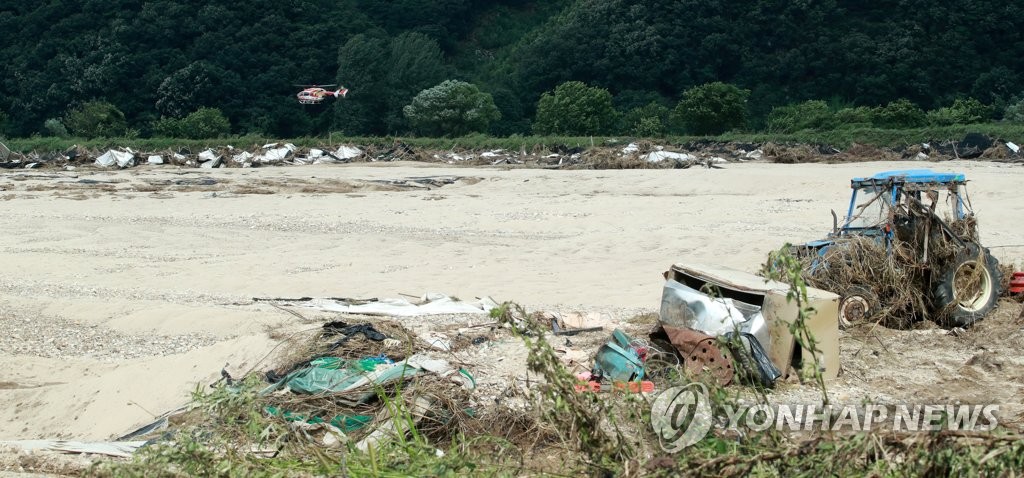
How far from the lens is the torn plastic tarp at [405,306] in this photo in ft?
31.3

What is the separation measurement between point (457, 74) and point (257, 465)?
58.0 meters

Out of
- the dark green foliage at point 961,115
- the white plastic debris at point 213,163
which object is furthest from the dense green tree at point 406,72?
the dark green foliage at point 961,115

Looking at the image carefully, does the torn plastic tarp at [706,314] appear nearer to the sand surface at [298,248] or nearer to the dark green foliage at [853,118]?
the sand surface at [298,248]

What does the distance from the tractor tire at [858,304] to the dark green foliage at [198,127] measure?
39340 millimetres

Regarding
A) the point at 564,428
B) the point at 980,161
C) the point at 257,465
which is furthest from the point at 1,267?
the point at 980,161

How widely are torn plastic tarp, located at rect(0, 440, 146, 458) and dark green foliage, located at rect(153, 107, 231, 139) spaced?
39.8 meters

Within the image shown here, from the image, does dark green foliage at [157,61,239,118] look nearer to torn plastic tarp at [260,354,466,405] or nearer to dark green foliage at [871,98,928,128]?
dark green foliage at [871,98,928,128]

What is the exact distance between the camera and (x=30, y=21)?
5988 cm

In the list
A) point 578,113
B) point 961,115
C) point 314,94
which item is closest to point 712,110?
point 578,113

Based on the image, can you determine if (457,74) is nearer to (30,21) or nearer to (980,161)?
(30,21)

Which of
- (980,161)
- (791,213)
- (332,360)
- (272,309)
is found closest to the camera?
(332,360)

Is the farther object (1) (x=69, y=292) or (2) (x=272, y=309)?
(1) (x=69, y=292)

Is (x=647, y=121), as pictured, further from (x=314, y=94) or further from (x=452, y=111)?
(x=314, y=94)

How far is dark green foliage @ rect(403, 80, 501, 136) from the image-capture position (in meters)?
44.9
